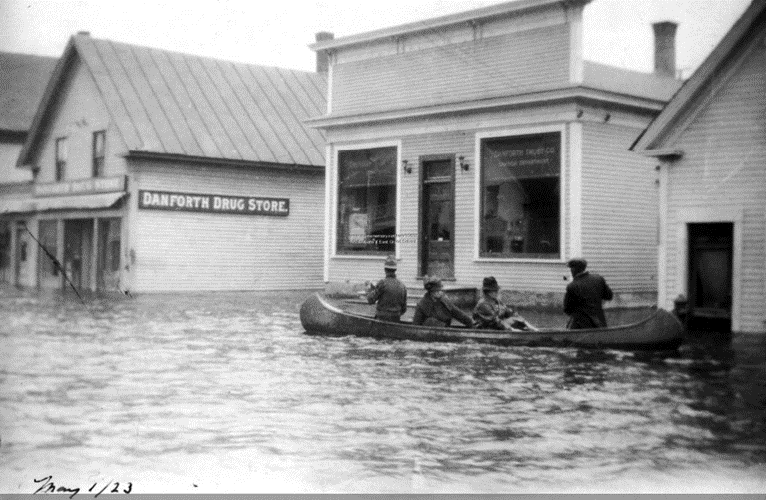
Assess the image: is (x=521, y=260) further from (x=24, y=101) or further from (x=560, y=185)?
(x=24, y=101)

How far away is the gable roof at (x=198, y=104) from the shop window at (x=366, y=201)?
4.12 metres

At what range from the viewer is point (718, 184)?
59.0 ft

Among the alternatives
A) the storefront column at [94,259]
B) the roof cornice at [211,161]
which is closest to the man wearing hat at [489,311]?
the roof cornice at [211,161]

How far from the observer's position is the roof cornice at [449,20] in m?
23.3

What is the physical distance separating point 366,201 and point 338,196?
0.94 meters

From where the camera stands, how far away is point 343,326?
17.7 meters

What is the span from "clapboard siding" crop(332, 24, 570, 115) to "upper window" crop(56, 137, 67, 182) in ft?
37.6

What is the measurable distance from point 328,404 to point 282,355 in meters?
4.62

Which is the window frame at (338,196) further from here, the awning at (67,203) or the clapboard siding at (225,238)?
the awning at (67,203)

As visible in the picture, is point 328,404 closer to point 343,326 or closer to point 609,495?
point 609,495

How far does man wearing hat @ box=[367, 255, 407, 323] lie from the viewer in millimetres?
17516

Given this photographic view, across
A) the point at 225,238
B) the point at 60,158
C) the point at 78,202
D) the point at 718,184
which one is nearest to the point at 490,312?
the point at 718,184

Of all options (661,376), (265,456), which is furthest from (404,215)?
(265,456)

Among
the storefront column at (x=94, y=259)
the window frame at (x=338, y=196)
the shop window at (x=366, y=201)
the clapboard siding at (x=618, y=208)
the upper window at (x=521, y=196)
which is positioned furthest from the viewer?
the storefront column at (x=94, y=259)
